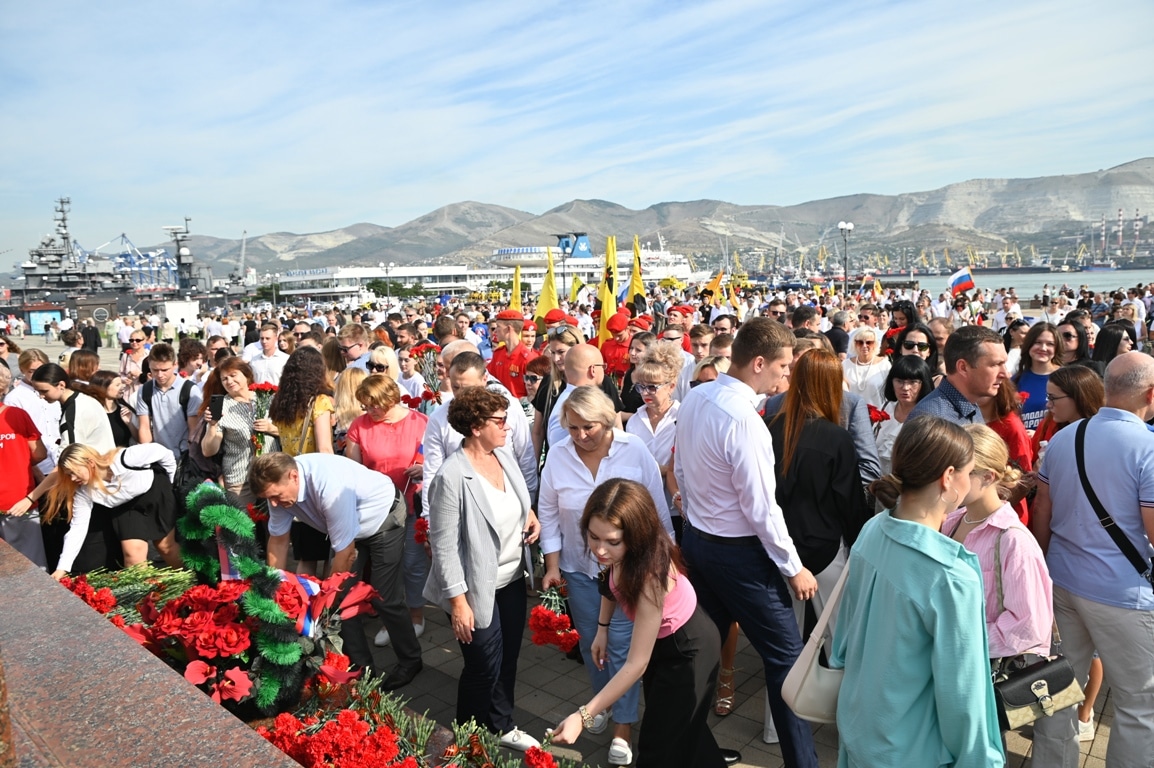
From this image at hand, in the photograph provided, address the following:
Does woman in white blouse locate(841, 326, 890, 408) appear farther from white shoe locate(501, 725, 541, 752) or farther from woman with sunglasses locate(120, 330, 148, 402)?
woman with sunglasses locate(120, 330, 148, 402)

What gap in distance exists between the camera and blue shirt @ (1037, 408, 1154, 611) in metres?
3.22

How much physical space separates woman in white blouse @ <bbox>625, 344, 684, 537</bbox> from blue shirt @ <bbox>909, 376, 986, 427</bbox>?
135 cm

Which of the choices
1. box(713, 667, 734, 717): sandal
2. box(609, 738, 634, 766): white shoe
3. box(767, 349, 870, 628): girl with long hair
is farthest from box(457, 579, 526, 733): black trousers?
box(767, 349, 870, 628): girl with long hair

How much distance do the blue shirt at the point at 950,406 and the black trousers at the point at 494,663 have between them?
7.67 ft

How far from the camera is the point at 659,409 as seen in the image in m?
4.87

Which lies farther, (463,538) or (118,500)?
(118,500)

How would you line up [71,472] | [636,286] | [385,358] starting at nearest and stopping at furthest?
[71,472]
[385,358]
[636,286]

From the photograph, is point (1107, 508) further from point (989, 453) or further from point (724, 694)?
point (724, 694)

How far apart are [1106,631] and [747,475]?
5.22ft

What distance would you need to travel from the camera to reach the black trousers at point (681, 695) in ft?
10.1

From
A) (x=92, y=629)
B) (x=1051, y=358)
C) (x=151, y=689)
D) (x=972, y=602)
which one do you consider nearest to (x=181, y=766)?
(x=151, y=689)

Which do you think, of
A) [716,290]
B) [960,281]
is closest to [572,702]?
[960,281]

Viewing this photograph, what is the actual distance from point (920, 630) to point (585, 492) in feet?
6.13

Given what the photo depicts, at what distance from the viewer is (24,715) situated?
2.41 meters
